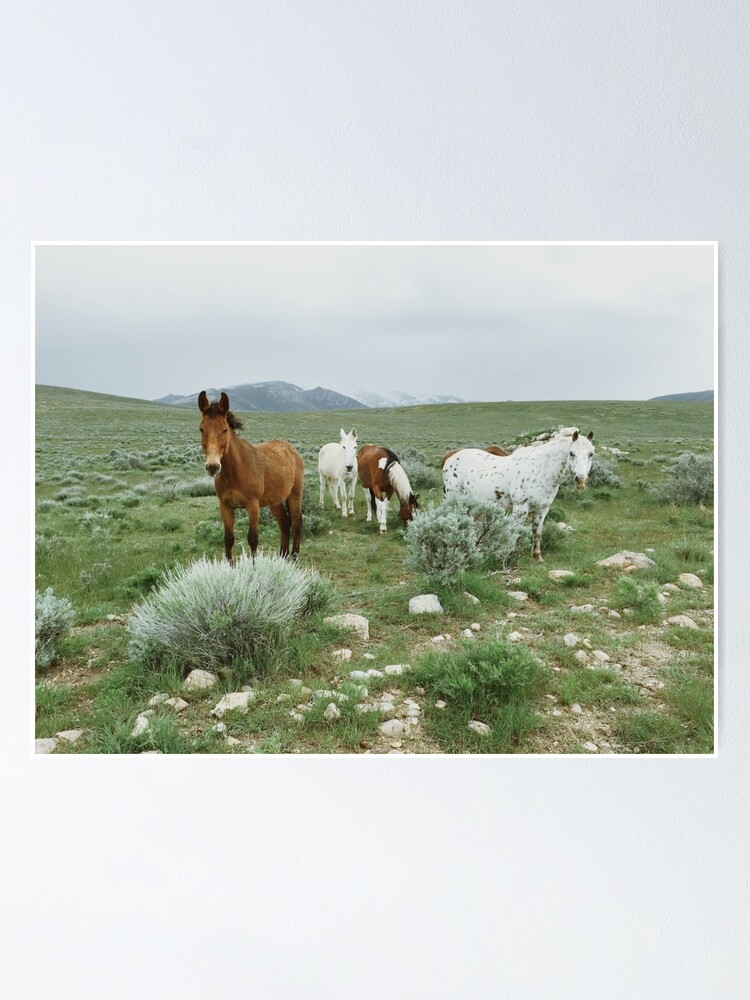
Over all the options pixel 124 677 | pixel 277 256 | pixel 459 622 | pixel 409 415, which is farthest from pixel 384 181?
A: pixel 124 677

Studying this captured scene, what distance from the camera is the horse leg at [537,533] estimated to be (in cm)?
258

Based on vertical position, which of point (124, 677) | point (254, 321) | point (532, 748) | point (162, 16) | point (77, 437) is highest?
point (162, 16)

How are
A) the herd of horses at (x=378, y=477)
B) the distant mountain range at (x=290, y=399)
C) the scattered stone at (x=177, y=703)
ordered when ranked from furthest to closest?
the herd of horses at (x=378, y=477)
the distant mountain range at (x=290, y=399)
the scattered stone at (x=177, y=703)

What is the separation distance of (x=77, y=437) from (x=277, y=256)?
110 cm

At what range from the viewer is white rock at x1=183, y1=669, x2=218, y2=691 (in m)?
2.35

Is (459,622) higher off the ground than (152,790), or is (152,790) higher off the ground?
(459,622)

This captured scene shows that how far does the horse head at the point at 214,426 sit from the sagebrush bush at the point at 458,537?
86cm

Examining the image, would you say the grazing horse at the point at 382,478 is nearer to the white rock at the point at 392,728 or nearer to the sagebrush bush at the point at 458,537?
the sagebrush bush at the point at 458,537

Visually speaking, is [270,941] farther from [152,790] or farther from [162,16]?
[162,16]

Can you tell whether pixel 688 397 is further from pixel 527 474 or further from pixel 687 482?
pixel 527 474

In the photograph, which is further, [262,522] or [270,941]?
[262,522]

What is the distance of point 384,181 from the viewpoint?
8.20 feet

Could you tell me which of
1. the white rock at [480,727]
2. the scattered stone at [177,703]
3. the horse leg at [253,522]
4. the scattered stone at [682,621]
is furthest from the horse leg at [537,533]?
the scattered stone at [177,703]

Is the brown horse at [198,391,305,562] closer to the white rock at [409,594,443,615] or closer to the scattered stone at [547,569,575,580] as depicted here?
the white rock at [409,594,443,615]
